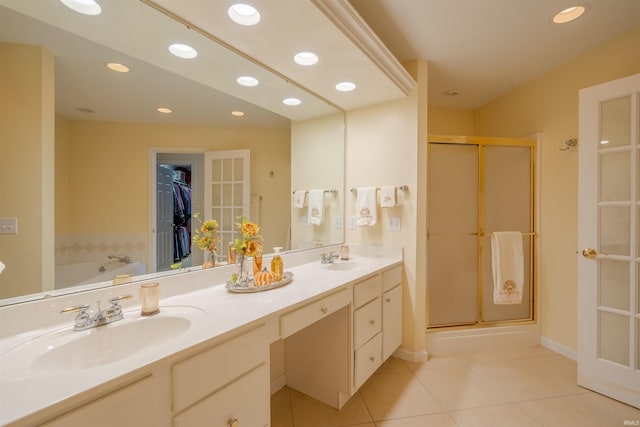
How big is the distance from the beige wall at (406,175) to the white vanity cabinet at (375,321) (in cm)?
12

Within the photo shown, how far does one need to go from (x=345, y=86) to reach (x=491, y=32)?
1084 mm

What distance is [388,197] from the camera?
2.26 metres

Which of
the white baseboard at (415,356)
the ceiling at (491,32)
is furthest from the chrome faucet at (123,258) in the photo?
the white baseboard at (415,356)

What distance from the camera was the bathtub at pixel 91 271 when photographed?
1053 millimetres

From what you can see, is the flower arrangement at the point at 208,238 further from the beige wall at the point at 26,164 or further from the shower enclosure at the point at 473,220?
the shower enclosure at the point at 473,220

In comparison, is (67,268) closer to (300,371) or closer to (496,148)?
(300,371)

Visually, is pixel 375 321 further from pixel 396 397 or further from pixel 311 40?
pixel 311 40

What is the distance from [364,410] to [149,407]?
1412 millimetres

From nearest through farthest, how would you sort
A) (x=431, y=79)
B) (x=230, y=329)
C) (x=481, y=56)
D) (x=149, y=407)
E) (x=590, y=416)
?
(x=149, y=407)
(x=230, y=329)
(x=590, y=416)
(x=481, y=56)
(x=431, y=79)

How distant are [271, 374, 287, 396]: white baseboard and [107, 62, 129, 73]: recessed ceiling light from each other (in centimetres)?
206

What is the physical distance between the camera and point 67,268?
1067 millimetres

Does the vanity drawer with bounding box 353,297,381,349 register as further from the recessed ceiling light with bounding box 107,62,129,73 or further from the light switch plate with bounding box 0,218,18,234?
the recessed ceiling light with bounding box 107,62,129,73

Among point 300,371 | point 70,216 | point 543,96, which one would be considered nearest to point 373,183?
point 300,371

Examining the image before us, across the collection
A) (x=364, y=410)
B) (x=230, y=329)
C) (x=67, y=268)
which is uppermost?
(x=67, y=268)
